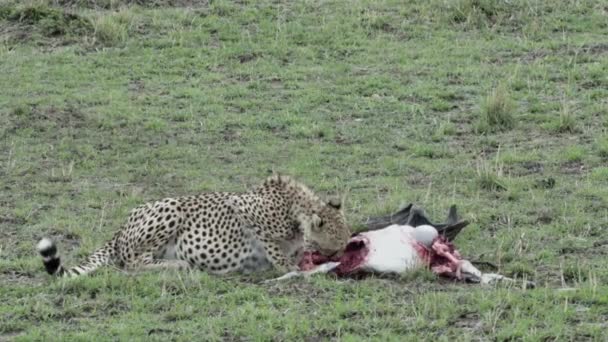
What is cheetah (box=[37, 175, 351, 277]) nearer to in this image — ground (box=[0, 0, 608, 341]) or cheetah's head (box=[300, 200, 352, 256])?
cheetah's head (box=[300, 200, 352, 256])

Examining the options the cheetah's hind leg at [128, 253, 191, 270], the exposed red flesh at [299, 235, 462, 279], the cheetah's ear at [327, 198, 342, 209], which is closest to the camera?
the exposed red flesh at [299, 235, 462, 279]

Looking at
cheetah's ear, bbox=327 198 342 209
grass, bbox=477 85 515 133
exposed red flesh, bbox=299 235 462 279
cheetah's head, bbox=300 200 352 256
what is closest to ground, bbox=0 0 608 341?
grass, bbox=477 85 515 133

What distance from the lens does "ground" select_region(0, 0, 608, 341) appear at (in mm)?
6836

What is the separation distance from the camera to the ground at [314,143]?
22.4 feet

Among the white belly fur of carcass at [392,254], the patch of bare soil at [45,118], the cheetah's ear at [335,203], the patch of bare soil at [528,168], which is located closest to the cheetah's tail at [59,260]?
the cheetah's ear at [335,203]

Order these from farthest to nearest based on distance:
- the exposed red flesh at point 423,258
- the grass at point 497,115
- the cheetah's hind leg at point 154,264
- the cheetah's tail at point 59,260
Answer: the grass at point 497,115, the cheetah's hind leg at point 154,264, the exposed red flesh at point 423,258, the cheetah's tail at point 59,260

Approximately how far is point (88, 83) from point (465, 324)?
662 cm

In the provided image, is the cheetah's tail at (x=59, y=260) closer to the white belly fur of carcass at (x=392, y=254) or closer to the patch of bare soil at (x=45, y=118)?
the white belly fur of carcass at (x=392, y=254)

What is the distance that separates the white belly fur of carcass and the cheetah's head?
157 millimetres

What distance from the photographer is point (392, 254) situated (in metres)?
7.57

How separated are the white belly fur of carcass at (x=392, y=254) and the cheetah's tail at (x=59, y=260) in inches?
56.3

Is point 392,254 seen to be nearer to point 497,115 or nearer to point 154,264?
point 154,264

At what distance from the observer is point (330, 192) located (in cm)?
964

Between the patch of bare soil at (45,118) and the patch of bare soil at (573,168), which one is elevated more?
the patch of bare soil at (573,168)
